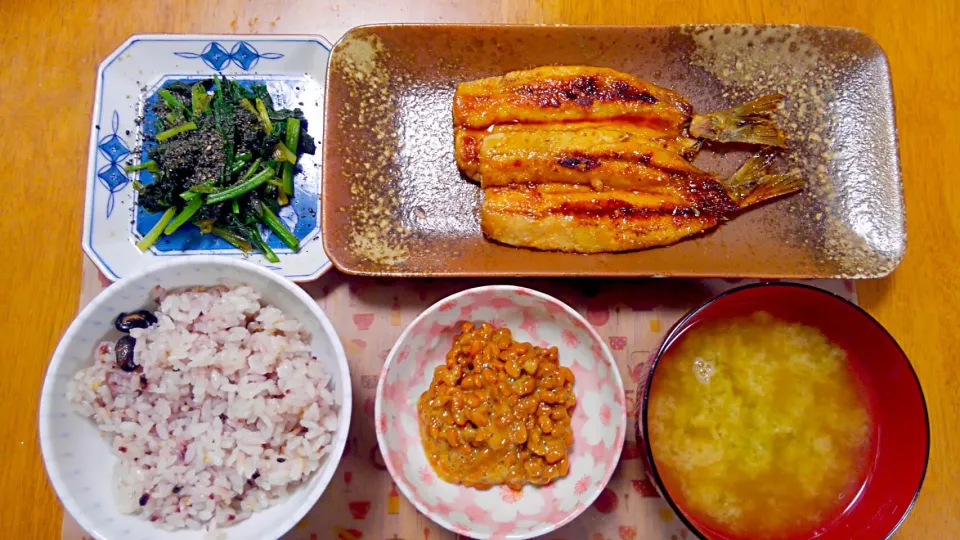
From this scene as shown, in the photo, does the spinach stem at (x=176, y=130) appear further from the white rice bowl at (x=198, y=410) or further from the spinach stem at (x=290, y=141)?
A: the white rice bowl at (x=198, y=410)

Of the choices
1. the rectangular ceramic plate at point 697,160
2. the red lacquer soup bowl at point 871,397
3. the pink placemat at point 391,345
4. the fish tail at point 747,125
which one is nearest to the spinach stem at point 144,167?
the pink placemat at point 391,345

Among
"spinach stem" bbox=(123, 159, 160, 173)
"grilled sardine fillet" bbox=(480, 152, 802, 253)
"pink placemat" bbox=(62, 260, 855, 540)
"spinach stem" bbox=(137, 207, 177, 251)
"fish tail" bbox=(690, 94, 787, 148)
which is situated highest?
"fish tail" bbox=(690, 94, 787, 148)

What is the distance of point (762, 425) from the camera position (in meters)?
1.64

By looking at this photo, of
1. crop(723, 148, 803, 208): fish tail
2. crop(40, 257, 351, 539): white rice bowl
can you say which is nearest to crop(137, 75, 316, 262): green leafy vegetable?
crop(40, 257, 351, 539): white rice bowl

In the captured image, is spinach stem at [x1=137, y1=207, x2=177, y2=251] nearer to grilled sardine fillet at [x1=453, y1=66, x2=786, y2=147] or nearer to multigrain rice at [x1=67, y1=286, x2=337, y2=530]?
multigrain rice at [x1=67, y1=286, x2=337, y2=530]

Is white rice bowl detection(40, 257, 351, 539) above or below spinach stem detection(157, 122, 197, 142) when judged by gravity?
below

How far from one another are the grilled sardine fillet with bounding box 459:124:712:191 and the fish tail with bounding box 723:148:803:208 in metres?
0.13

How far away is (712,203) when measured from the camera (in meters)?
1.96

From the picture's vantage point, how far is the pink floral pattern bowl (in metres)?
1.63

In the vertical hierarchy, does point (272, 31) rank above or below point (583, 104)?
above

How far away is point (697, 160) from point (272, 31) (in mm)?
1506

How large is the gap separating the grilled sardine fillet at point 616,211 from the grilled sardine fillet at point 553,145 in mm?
74

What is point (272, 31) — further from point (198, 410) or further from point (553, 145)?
point (198, 410)

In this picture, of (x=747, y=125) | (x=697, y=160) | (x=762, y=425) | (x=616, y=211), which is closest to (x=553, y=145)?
(x=616, y=211)
